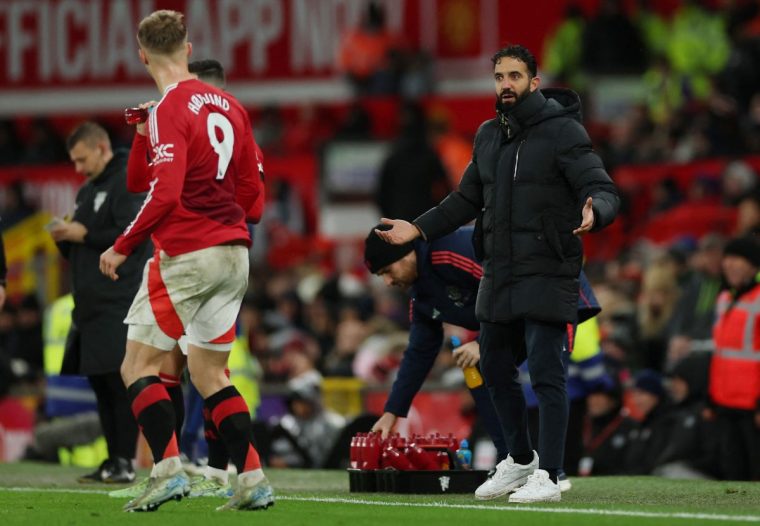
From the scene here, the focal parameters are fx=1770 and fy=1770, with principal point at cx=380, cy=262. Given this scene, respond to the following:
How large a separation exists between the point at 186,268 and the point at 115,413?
339 cm

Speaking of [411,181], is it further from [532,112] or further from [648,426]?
[532,112]

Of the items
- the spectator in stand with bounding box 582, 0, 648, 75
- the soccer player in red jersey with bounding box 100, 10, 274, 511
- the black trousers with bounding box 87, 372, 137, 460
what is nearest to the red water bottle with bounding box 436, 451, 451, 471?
the soccer player in red jersey with bounding box 100, 10, 274, 511

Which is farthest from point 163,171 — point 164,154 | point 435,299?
point 435,299

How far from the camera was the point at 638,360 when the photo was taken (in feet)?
47.6

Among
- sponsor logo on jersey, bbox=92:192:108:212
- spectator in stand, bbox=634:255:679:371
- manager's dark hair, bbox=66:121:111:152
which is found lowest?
spectator in stand, bbox=634:255:679:371

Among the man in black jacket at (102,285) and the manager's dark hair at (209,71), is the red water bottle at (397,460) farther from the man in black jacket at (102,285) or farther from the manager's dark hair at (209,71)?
the manager's dark hair at (209,71)

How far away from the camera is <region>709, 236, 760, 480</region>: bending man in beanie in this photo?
1160cm

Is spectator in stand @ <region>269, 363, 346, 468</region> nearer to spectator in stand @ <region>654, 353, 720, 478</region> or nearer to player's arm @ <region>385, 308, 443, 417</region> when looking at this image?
spectator in stand @ <region>654, 353, 720, 478</region>

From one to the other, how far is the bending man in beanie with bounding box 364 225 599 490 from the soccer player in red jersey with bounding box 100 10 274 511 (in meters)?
1.44

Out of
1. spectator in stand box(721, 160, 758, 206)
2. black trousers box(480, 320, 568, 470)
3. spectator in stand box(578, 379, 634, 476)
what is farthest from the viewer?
spectator in stand box(721, 160, 758, 206)

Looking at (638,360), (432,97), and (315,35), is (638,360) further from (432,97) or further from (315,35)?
(315,35)

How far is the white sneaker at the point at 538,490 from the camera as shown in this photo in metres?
8.05

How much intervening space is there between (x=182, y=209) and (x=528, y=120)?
1778 millimetres

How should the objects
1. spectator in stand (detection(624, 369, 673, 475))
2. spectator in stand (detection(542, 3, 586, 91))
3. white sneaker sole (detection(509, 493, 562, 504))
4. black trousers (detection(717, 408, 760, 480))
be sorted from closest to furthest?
white sneaker sole (detection(509, 493, 562, 504)) < black trousers (detection(717, 408, 760, 480)) < spectator in stand (detection(624, 369, 673, 475)) < spectator in stand (detection(542, 3, 586, 91))
